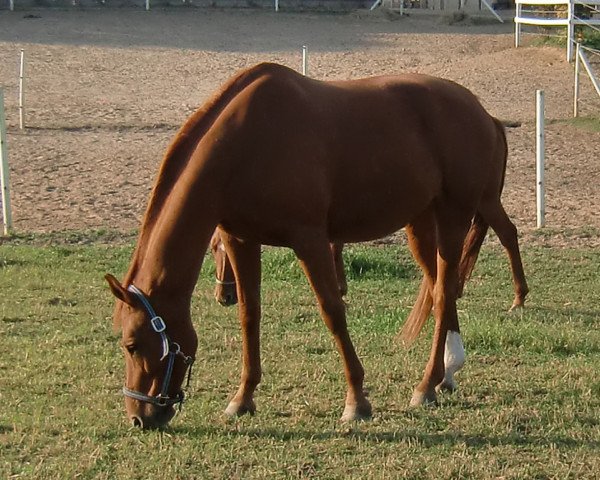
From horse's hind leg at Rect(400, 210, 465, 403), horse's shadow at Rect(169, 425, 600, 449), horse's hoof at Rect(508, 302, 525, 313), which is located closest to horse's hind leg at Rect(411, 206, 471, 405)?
horse's hind leg at Rect(400, 210, 465, 403)

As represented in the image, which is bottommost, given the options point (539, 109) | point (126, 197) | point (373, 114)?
point (126, 197)

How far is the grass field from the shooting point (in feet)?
16.6

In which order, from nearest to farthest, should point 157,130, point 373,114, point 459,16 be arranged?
point 373,114, point 157,130, point 459,16

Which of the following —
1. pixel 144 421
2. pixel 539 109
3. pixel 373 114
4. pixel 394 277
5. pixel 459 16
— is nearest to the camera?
pixel 144 421

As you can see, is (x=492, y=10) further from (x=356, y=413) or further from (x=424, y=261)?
(x=356, y=413)

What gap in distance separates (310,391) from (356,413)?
1.95ft

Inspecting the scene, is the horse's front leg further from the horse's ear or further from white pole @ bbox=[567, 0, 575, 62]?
white pole @ bbox=[567, 0, 575, 62]

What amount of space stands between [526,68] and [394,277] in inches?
571

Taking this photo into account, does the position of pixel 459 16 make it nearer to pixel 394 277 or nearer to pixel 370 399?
pixel 394 277

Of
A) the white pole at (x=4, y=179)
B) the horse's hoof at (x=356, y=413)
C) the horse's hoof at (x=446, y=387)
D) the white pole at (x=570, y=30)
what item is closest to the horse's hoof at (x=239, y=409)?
the horse's hoof at (x=356, y=413)

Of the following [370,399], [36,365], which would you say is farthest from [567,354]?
[36,365]

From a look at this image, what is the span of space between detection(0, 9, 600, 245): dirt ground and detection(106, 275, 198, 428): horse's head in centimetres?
656

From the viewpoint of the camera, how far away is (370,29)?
97.3 ft

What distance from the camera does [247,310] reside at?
19.5 feet
